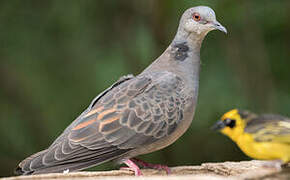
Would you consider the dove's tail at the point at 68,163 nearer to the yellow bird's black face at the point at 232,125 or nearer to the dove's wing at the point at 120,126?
the dove's wing at the point at 120,126

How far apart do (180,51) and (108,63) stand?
242 centimetres

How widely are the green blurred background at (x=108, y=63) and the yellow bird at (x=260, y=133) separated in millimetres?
3229

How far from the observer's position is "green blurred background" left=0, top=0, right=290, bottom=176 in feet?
20.1

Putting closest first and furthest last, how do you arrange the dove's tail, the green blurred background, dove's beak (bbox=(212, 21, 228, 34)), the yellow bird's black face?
the yellow bird's black face, the dove's tail, dove's beak (bbox=(212, 21, 228, 34)), the green blurred background

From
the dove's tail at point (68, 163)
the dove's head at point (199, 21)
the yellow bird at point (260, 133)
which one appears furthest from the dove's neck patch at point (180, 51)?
the yellow bird at point (260, 133)

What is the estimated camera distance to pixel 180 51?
400cm

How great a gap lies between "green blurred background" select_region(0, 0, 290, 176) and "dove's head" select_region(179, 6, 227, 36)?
2.00 meters

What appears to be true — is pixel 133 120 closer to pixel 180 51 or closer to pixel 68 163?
pixel 68 163

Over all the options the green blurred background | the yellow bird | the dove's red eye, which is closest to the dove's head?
the dove's red eye

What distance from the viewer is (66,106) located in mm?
6391

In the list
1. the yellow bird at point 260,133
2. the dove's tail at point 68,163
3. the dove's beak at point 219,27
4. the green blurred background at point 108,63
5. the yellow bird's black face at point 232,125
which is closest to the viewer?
the yellow bird at point 260,133

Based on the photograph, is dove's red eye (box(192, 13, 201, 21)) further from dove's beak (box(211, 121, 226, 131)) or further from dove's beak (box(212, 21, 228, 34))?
dove's beak (box(211, 121, 226, 131))

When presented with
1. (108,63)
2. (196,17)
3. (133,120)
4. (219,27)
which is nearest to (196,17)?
(196,17)

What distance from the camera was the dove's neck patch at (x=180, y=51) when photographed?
397 centimetres
